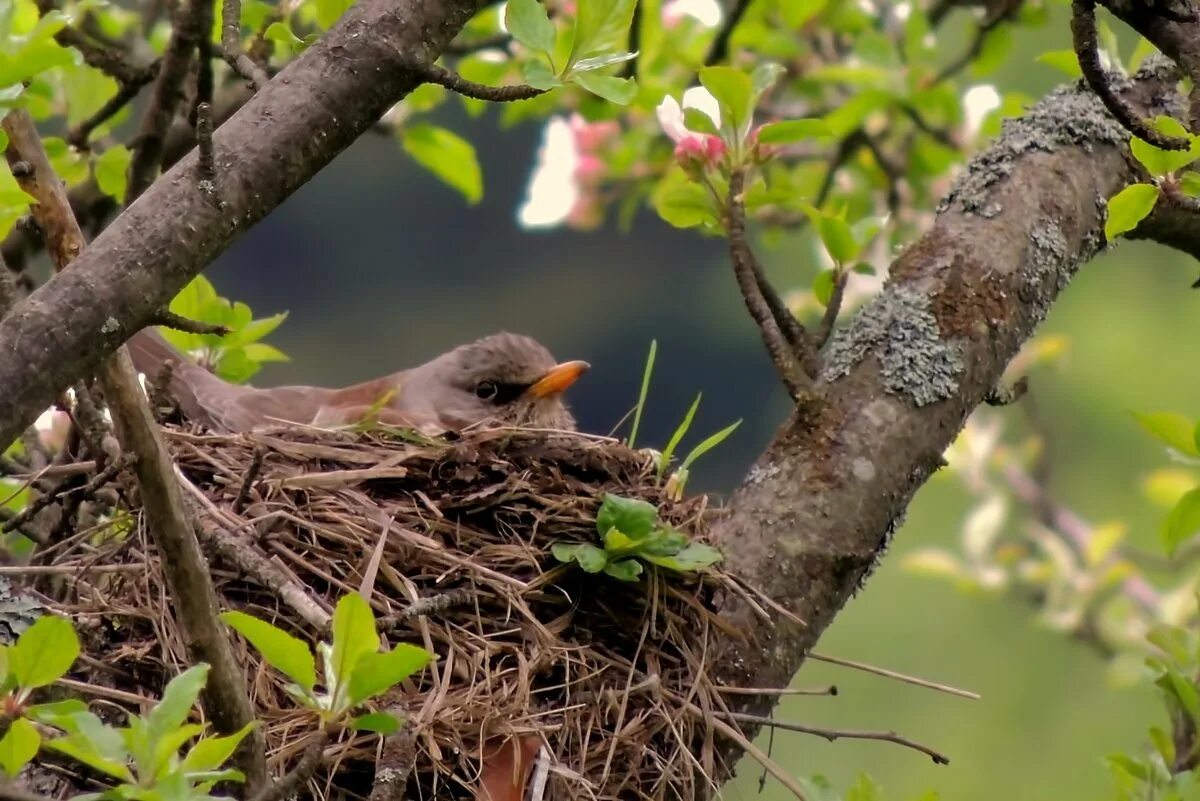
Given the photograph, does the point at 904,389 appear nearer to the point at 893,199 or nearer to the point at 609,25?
the point at 609,25

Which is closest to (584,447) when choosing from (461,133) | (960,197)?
(960,197)

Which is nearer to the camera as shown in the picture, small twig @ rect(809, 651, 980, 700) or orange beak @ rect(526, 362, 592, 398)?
small twig @ rect(809, 651, 980, 700)

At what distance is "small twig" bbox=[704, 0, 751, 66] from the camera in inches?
125

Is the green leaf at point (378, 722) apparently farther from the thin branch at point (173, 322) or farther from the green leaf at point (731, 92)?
the green leaf at point (731, 92)

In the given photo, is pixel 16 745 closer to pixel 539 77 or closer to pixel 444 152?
pixel 539 77

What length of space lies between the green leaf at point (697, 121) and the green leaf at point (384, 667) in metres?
1.10

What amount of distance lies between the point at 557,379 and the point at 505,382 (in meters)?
0.11

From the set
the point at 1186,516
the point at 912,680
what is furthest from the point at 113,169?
the point at 1186,516

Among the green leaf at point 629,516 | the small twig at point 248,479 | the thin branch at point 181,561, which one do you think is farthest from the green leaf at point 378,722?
the green leaf at point 629,516

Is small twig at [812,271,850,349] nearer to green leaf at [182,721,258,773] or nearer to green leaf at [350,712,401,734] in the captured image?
green leaf at [350,712,401,734]

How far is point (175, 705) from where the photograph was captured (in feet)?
3.86

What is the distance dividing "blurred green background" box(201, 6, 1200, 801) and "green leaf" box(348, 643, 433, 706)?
455cm

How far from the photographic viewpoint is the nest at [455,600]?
1627mm

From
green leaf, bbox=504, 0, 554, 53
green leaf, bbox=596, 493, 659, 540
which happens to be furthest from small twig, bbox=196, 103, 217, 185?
green leaf, bbox=596, 493, 659, 540
